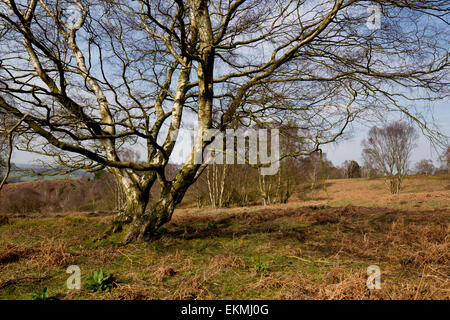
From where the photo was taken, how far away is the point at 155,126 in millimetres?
5363

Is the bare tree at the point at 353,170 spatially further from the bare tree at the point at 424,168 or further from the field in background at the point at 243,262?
the field in background at the point at 243,262

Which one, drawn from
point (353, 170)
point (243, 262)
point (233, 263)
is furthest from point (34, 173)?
point (353, 170)

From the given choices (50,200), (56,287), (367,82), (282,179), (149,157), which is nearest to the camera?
(56,287)

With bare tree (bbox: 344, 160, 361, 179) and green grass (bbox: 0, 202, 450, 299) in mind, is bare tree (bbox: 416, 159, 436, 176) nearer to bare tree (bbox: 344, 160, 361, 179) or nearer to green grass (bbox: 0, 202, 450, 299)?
bare tree (bbox: 344, 160, 361, 179)

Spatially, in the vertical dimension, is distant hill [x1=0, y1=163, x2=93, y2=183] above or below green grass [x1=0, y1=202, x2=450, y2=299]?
above

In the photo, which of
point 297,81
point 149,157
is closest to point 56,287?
point 149,157

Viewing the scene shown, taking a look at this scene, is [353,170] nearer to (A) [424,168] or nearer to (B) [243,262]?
(A) [424,168]

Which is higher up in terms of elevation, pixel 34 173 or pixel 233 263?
pixel 34 173

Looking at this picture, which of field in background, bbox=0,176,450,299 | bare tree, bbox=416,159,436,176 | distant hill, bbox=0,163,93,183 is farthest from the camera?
bare tree, bbox=416,159,436,176

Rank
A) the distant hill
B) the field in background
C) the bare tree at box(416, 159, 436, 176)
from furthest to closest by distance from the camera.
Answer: the bare tree at box(416, 159, 436, 176) < the distant hill < the field in background

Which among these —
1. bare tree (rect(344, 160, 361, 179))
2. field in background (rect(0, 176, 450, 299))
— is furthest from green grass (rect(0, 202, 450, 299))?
bare tree (rect(344, 160, 361, 179))

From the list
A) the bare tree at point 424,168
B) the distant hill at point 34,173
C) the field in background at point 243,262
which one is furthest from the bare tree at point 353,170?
the distant hill at point 34,173
